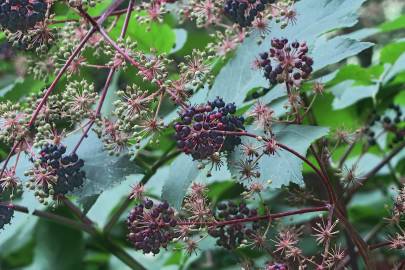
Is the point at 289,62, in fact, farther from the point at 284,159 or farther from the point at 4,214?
the point at 4,214

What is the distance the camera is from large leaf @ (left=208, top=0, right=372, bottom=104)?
6.19 ft

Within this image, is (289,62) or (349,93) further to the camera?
(349,93)

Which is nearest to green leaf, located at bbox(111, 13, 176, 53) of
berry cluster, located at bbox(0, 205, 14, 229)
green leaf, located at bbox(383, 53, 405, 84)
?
green leaf, located at bbox(383, 53, 405, 84)

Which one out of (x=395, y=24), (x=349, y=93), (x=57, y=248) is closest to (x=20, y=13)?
(x=349, y=93)

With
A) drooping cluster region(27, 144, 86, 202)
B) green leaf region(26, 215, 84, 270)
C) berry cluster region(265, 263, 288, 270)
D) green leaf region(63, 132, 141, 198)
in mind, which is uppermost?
drooping cluster region(27, 144, 86, 202)

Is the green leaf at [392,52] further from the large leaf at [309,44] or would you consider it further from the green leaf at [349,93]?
the large leaf at [309,44]

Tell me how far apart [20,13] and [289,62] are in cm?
66

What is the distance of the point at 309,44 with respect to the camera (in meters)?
1.87

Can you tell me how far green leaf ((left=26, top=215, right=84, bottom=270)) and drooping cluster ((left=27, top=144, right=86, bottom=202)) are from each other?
1.91 m

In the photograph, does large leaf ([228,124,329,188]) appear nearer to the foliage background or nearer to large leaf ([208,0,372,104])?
the foliage background

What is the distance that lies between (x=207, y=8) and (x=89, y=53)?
0.41 metres

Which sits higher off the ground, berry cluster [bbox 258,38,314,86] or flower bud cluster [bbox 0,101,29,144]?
flower bud cluster [bbox 0,101,29,144]

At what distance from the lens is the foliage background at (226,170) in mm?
1895

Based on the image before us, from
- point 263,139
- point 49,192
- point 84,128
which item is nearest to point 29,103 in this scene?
point 84,128
